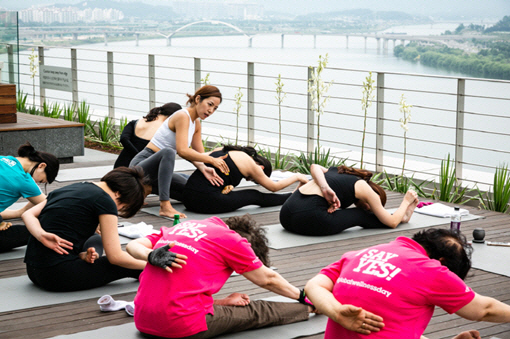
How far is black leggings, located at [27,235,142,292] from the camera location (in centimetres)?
359

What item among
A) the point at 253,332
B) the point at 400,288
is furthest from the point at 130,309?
the point at 400,288

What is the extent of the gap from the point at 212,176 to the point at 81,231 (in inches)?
81.1

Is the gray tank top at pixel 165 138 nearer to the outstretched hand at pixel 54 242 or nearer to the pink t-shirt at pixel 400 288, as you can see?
the outstretched hand at pixel 54 242

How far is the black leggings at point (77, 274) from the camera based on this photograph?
11.8 ft

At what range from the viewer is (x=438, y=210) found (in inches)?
224

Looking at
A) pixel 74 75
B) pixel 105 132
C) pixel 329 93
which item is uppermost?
pixel 74 75

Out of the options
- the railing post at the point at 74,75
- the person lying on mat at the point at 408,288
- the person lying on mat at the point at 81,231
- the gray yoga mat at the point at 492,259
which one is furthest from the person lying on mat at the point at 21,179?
the railing post at the point at 74,75

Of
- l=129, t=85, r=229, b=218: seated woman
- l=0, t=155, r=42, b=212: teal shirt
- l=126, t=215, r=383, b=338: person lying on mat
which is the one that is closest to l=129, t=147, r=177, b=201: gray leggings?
l=129, t=85, r=229, b=218: seated woman

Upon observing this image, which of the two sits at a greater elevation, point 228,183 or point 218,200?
point 228,183

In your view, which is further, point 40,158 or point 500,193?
point 500,193

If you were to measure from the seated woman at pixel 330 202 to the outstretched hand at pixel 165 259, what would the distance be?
2.25 metres

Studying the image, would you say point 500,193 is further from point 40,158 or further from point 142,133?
point 40,158

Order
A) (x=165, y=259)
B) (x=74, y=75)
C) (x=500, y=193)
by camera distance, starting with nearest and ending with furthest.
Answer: (x=165, y=259) < (x=500, y=193) < (x=74, y=75)

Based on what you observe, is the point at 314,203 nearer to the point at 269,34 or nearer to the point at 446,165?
the point at 446,165
